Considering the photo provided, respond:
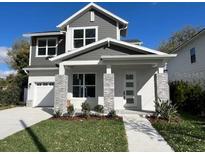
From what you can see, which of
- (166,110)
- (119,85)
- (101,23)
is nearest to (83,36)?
(101,23)

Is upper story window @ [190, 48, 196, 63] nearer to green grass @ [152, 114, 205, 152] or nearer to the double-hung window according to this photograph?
the double-hung window

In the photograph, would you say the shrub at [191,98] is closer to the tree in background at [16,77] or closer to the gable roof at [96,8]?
the gable roof at [96,8]

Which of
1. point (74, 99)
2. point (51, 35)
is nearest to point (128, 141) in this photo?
point (74, 99)

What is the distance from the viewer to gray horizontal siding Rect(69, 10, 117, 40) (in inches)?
660

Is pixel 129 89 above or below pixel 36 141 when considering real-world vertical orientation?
above

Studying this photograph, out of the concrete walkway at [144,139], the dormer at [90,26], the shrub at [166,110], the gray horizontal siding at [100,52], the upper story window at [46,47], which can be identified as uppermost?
the dormer at [90,26]

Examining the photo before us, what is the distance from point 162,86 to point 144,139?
18.4ft

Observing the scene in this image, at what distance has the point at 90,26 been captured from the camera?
1700cm

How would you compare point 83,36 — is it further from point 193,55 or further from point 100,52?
point 193,55

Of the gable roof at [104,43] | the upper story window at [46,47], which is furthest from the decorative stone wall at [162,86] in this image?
the upper story window at [46,47]

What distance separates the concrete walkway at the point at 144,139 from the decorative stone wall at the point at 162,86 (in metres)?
2.55

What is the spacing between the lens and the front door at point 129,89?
15562mm

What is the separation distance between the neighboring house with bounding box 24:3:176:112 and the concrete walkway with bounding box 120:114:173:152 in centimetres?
302

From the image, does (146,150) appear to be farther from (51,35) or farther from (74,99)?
(51,35)
